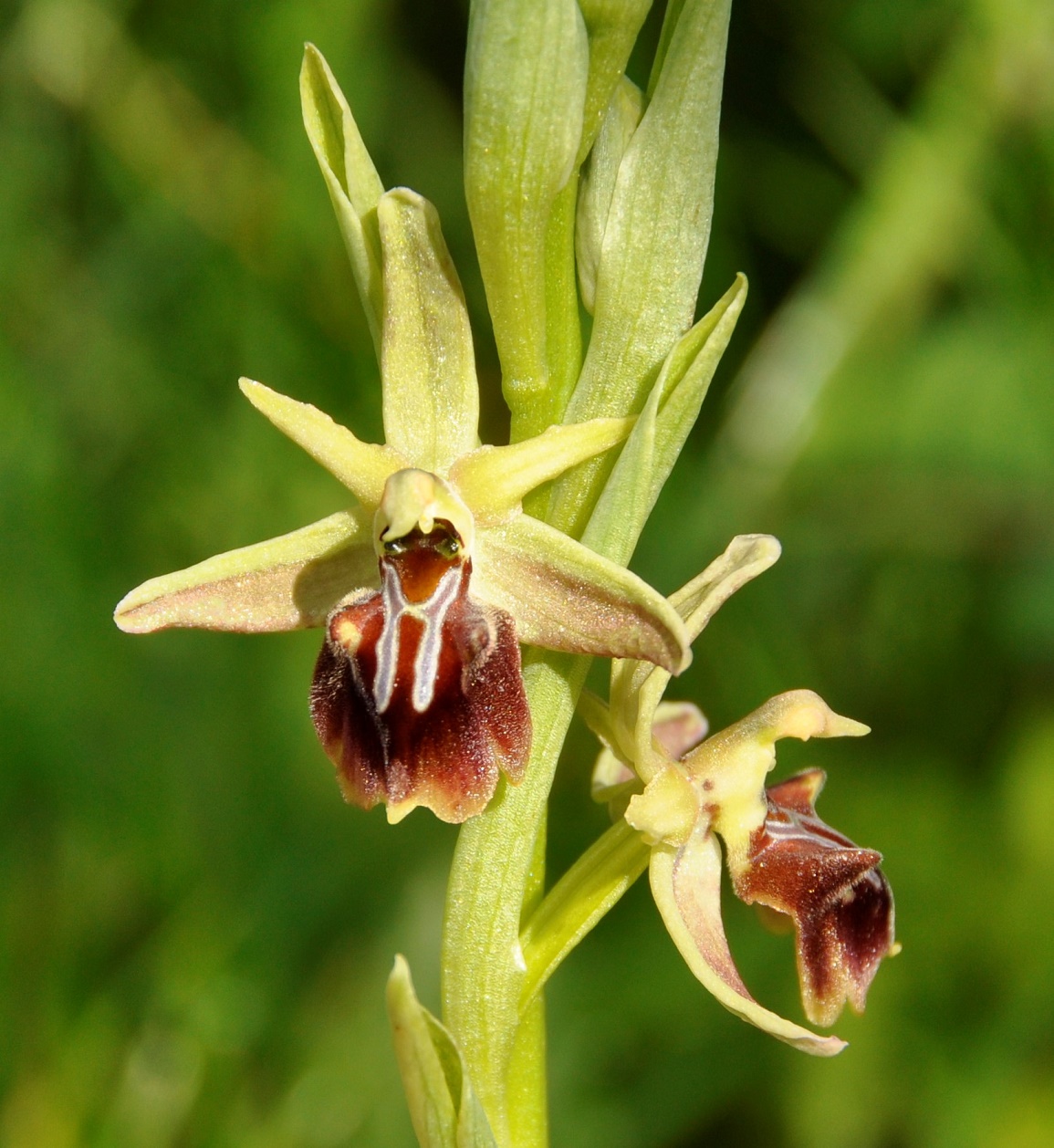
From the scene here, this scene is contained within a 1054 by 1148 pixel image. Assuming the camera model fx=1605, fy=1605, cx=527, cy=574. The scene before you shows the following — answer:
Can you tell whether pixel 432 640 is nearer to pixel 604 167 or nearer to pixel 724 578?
pixel 724 578

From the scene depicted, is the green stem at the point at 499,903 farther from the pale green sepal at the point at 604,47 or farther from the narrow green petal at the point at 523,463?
the pale green sepal at the point at 604,47

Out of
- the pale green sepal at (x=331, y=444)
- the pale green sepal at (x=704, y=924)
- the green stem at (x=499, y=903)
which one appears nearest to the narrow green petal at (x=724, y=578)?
the green stem at (x=499, y=903)

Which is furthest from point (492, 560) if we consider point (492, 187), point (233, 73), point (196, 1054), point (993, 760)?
point (233, 73)

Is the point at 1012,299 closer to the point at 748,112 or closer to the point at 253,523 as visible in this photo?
the point at 748,112

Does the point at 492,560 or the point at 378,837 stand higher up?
the point at 492,560

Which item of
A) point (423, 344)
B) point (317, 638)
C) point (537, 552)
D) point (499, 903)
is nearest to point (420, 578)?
point (537, 552)

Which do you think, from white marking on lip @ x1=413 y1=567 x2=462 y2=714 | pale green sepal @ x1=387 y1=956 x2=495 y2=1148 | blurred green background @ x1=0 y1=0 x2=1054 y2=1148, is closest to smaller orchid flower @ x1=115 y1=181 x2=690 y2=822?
white marking on lip @ x1=413 y1=567 x2=462 y2=714
